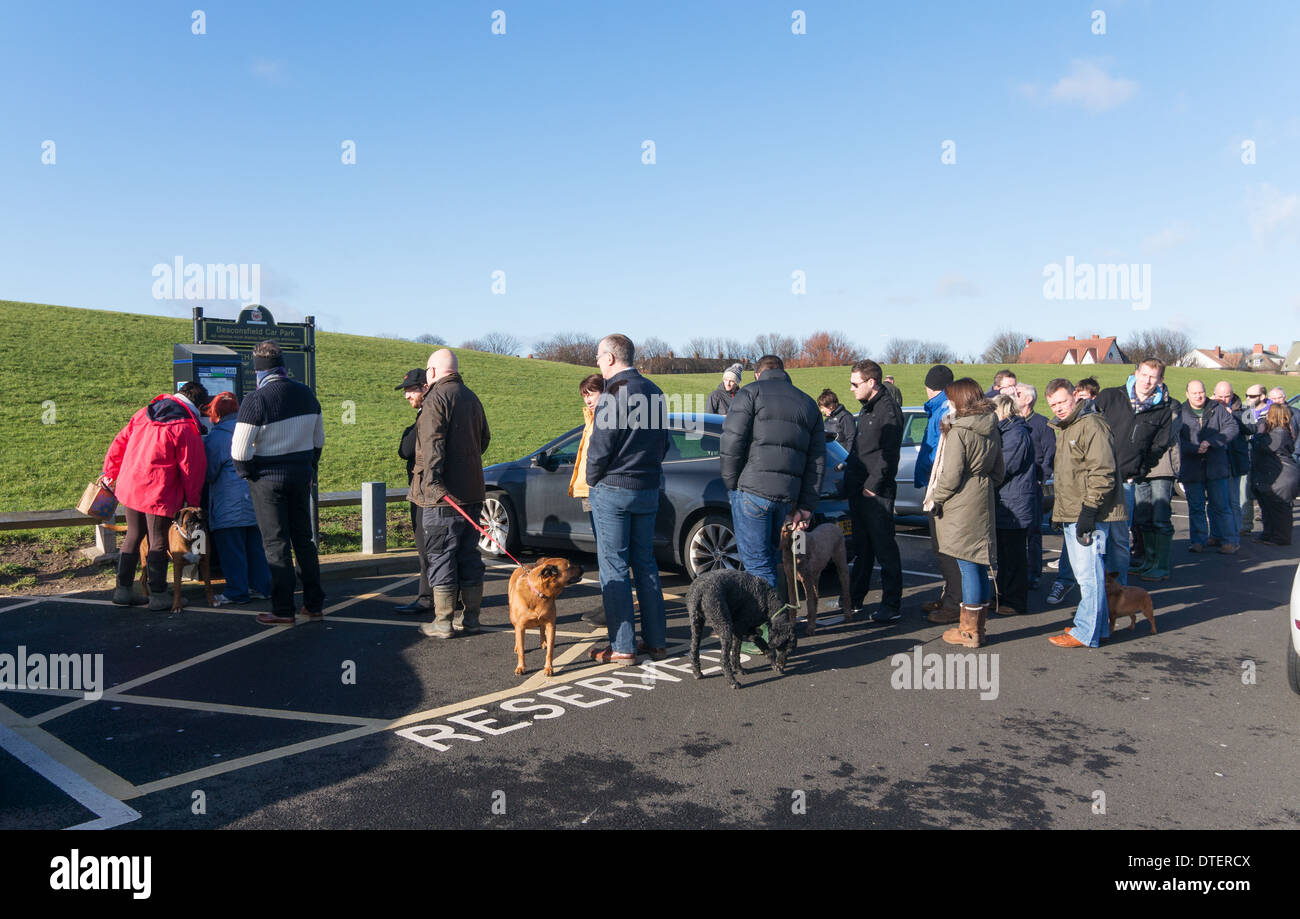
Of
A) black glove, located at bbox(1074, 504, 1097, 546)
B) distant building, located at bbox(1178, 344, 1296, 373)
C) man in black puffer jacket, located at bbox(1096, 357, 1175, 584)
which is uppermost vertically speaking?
distant building, located at bbox(1178, 344, 1296, 373)

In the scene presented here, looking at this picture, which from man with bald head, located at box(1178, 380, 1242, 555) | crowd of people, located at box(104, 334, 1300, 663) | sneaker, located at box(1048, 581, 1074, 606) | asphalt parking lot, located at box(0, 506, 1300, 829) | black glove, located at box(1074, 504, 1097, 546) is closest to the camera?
asphalt parking lot, located at box(0, 506, 1300, 829)

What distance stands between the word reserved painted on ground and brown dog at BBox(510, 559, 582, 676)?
1.22 ft

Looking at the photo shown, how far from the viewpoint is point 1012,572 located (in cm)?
736

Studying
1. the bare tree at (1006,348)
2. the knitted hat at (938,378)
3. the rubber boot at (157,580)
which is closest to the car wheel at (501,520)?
the rubber boot at (157,580)

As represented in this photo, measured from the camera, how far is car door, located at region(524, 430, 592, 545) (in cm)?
886

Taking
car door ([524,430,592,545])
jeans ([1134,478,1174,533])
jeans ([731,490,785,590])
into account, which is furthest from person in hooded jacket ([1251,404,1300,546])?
car door ([524,430,592,545])

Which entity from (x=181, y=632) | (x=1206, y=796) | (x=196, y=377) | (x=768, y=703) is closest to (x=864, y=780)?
(x=768, y=703)

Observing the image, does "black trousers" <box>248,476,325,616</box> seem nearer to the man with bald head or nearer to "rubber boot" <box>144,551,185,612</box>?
"rubber boot" <box>144,551,185,612</box>

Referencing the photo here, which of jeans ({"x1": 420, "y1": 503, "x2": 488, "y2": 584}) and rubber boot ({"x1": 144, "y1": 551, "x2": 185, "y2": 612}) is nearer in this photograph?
jeans ({"x1": 420, "y1": 503, "x2": 488, "y2": 584})

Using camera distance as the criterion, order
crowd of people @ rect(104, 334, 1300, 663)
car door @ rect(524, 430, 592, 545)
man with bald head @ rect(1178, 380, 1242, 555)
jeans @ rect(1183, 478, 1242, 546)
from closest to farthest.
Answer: crowd of people @ rect(104, 334, 1300, 663) → car door @ rect(524, 430, 592, 545) → man with bald head @ rect(1178, 380, 1242, 555) → jeans @ rect(1183, 478, 1242, 546)

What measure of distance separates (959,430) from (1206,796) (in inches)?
114

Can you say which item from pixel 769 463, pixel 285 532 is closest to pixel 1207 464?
pixel 769 463

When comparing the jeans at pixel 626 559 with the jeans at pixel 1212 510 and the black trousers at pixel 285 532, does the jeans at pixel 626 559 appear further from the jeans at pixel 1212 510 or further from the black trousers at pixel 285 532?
the jeans at pixel 1212 510

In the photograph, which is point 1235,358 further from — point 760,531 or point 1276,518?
point 760,531
